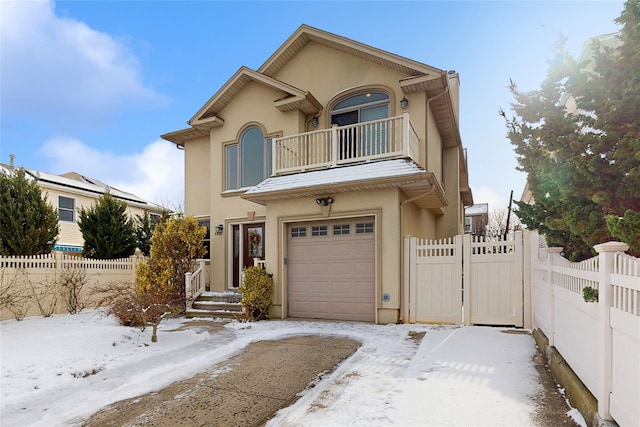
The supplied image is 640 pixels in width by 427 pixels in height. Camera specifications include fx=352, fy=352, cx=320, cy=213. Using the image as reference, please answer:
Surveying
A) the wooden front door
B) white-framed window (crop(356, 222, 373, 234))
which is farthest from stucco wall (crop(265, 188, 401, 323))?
the wooden front door

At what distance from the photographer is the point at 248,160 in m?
12.1

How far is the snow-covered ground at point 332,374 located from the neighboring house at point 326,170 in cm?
160

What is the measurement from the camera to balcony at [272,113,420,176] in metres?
8.96

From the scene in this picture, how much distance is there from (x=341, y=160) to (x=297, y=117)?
Answer: 2.67 meters

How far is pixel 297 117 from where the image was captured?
36.3 feet

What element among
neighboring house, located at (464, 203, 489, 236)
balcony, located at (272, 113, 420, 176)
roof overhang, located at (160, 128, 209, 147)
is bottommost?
neighboring house, located at (464, 203, 489, 236)

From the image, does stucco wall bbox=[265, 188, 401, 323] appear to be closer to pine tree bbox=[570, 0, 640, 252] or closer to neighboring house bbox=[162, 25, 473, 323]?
neighboring house bbox=[162, 25, 473, 323]

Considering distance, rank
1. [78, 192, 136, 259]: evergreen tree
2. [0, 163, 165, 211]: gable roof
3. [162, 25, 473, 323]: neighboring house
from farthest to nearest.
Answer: [0, 163, 165, 211]: gable roof, [78, 192, 136, 259]: evergreen tree, [162, 25, 473, 323]: neighboring house

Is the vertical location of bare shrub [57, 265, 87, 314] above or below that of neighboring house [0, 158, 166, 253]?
below

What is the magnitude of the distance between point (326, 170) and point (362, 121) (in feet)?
7.59

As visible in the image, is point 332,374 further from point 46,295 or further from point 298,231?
point 46,295

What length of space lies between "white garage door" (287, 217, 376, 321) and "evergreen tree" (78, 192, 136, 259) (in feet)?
24.3

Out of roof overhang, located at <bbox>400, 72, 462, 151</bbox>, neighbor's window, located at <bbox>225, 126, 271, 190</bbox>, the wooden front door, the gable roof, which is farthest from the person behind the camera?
the gable roof

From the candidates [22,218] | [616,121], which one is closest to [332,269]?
[616,121]
